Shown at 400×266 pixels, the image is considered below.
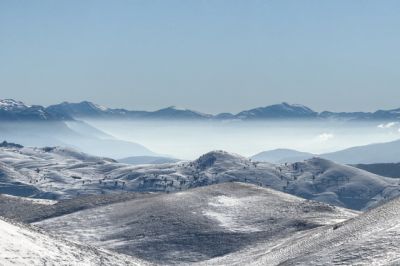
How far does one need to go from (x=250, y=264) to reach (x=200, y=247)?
33044mm

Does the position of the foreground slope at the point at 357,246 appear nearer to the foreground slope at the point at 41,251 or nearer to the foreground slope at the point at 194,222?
Answer: the foreground slope at the point at 41,251

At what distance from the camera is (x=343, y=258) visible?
71875 mm

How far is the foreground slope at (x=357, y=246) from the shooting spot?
228 ft

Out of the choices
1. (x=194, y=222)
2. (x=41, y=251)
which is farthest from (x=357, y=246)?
(x=194, y=222)

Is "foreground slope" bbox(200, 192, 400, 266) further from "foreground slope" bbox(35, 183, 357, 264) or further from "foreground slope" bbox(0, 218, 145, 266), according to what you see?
"foreground slope" bbox(35, 183, 357, 264)

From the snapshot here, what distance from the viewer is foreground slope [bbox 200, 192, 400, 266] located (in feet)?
228

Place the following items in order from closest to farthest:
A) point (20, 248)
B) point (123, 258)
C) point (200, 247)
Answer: point (20, 248), point (123, 258), point (200, 247)

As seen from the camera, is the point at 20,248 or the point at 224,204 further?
the point at 224,204

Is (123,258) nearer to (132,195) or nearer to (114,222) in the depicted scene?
(114,222)

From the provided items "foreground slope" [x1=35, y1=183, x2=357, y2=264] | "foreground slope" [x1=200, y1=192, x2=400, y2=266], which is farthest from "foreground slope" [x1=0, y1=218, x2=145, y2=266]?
"foreground slope" [x1=35, y1=183, x2=357, y2=264]

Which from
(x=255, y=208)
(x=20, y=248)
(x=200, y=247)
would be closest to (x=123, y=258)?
(x=20, y=248)

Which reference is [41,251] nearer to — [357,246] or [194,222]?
[357,246]

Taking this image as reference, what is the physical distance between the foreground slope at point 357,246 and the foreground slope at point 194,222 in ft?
96.9

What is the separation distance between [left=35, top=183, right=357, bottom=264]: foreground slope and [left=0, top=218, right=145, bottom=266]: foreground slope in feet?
154
